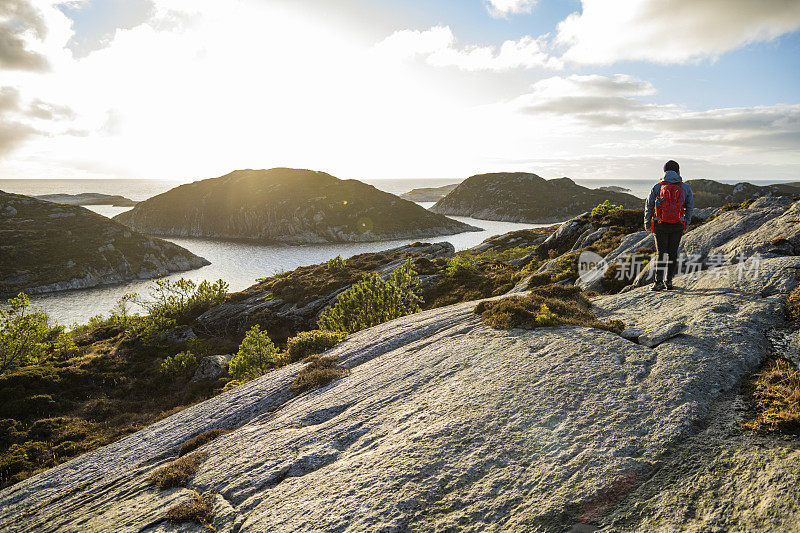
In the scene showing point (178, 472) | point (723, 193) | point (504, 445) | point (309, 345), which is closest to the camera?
point (504, 445)

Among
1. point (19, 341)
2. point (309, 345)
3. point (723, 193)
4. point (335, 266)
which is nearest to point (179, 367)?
point (19, 341)

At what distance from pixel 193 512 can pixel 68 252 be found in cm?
11562

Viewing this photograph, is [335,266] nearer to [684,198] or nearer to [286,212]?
[684,198]

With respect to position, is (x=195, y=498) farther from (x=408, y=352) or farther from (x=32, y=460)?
(x=32, y=460)

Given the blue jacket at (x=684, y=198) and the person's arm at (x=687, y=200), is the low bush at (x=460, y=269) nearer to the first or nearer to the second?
the blue jacket at (x=684, y=198)

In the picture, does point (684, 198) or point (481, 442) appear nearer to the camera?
point (481, 442)

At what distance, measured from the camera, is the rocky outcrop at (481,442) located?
16.9ft

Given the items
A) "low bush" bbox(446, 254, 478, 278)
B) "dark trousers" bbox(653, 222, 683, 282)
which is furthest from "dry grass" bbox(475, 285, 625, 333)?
"low bush" bbox(446, 254, 478, 278)

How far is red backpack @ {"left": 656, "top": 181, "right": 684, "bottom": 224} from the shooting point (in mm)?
11977

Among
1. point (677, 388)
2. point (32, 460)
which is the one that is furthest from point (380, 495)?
point (32, 460)

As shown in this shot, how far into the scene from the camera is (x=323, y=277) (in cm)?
4600

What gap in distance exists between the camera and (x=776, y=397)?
6.12 m

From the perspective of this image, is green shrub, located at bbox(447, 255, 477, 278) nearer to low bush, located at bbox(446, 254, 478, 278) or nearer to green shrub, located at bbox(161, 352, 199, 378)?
low bush, located at bbox(446, 254, 478, 278)

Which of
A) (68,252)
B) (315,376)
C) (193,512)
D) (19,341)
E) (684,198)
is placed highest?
(684,198)
